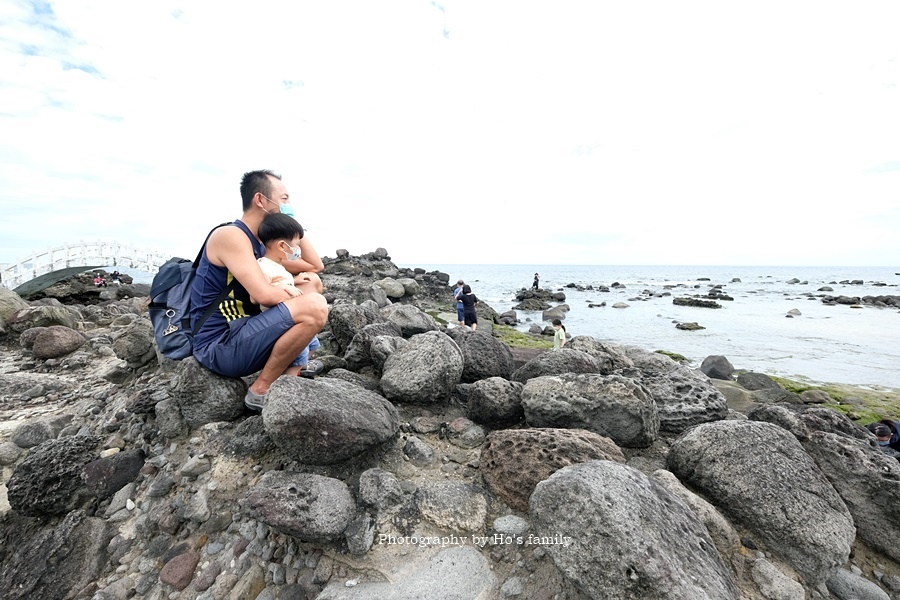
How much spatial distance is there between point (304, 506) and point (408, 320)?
3.71 metres

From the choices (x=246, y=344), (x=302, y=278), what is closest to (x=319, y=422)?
(x=246, y=344)

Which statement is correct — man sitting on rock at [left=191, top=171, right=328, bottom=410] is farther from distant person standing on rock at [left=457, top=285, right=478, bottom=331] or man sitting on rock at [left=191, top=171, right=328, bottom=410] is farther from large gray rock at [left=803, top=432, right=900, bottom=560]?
distant person standing on rock at [left=457, top=285, right=478, bottom=331]

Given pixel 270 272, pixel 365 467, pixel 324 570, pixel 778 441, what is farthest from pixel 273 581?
pixel 778 441

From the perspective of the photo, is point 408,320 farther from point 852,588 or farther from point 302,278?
point 852,588

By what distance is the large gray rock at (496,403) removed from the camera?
339cm

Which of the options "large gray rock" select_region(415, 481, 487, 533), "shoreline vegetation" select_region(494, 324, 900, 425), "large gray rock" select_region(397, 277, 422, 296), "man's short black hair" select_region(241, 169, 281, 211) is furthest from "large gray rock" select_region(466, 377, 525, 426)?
"large gray rock" select_region(397, 277, 422, 296)

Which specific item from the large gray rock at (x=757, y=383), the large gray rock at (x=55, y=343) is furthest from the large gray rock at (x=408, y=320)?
the large gray rock at (x=757, y=383)

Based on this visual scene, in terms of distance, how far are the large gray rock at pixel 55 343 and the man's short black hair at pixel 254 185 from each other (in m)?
4.77

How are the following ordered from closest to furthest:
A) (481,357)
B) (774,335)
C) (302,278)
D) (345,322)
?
(302,278) < (481,357) < (345,322) < (774,335)

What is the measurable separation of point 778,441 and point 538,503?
185cm

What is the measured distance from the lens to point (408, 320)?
5.79 metres

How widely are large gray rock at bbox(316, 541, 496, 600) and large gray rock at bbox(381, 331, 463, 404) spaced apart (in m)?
1.47

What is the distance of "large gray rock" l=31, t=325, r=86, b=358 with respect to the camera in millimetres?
5441

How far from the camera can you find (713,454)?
2648 mm
